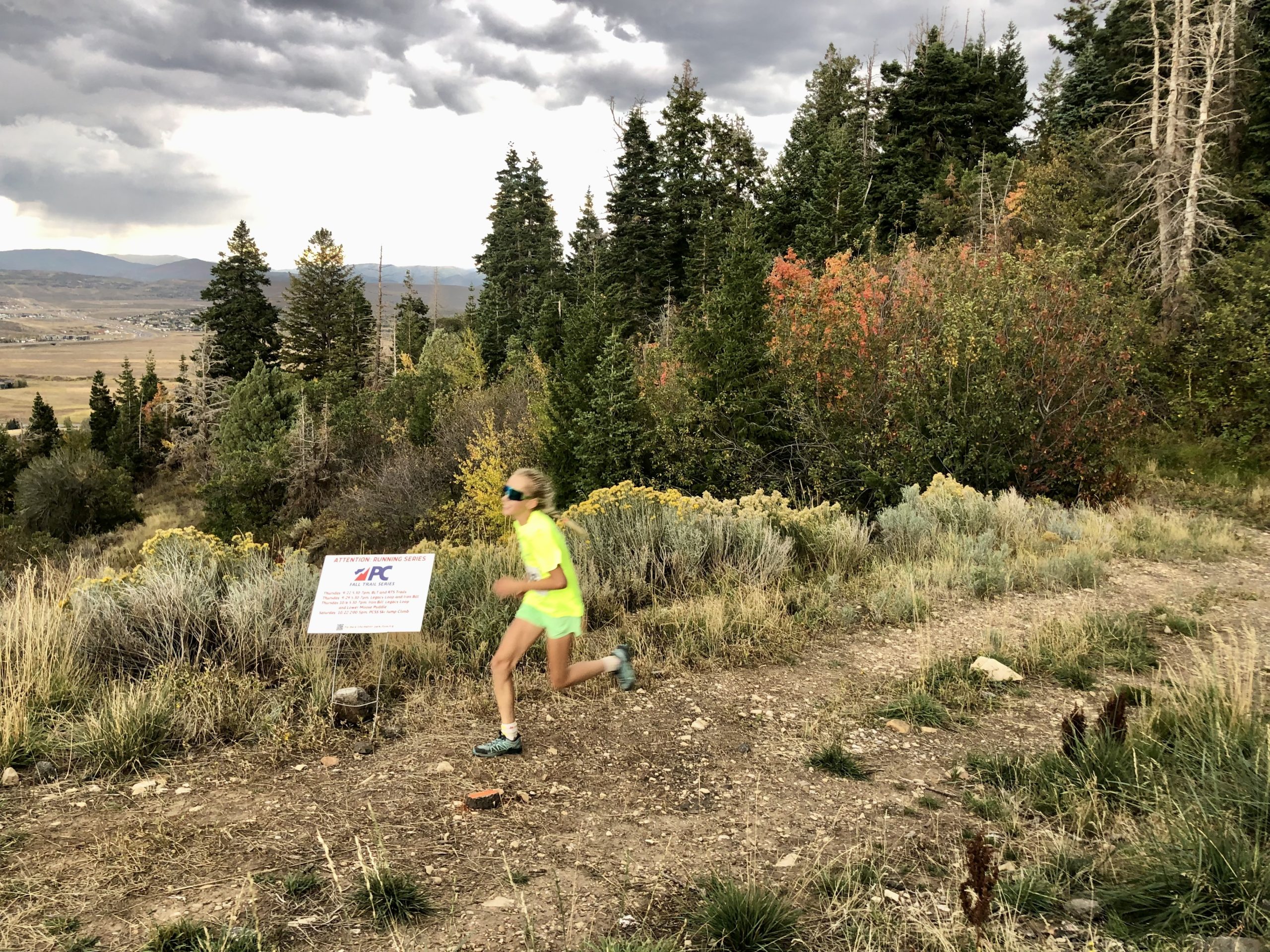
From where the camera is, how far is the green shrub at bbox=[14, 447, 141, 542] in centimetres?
3900

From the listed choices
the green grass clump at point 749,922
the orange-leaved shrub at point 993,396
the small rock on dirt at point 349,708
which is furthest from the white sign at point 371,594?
the orange-leaved shrub at point 993,396

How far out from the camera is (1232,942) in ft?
7.87

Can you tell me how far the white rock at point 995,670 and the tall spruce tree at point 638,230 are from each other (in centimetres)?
3609

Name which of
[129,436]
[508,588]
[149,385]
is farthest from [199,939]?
[149,385]

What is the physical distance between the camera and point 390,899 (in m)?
2.96

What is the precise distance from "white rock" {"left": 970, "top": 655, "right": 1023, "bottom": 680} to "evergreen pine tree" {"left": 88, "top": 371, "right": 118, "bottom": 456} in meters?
65.0

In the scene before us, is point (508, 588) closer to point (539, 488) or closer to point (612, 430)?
point (539, 488)

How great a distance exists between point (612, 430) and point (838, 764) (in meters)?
18.4

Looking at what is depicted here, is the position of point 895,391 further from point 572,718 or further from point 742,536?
point 572,718

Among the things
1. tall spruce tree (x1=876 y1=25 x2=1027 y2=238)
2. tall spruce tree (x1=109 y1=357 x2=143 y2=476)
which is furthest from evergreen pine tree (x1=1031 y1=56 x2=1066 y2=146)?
tall spruce tree (x1=109 y1=357 x2=143 y2=476)

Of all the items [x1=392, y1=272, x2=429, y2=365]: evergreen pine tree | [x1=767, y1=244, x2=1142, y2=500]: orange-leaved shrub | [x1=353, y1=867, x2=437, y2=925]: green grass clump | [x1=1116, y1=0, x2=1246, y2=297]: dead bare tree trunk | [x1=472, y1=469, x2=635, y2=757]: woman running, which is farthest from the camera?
[x1=392, y1=272, x2=429, y2=365]: evergreen pine tree

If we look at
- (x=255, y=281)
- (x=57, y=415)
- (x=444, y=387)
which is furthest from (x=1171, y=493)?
(x=57, y=415)

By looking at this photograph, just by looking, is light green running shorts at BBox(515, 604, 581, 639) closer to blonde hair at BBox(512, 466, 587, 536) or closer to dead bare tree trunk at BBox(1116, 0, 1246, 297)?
blonde hair at BBox(512, 466, 587, 536)

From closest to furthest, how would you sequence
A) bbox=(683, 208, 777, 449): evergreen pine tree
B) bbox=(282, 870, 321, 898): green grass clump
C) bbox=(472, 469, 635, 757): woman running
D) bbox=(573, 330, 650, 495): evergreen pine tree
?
bbox=(282, 870, 321, 898): green grass clump
bbox=(472, 469, 635, 757): woman running
bbox=(683, 208, 777, 449): evergreen pine tree
bbox=(573, 330, 650, 495): evergreen pine tree
